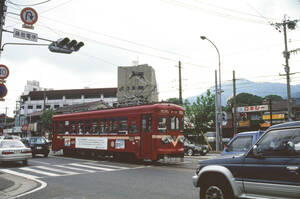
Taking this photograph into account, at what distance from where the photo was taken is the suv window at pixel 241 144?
9141 mm

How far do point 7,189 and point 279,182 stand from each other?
795cm

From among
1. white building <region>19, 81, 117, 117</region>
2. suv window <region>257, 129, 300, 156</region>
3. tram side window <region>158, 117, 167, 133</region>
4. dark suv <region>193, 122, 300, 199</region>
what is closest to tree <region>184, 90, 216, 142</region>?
tram side window <region>158, 117, 167, 133</region>

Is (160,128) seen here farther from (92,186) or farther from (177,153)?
→ (92,186)

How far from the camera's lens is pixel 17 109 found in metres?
89.6

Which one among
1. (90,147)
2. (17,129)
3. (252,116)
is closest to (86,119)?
(90,147)

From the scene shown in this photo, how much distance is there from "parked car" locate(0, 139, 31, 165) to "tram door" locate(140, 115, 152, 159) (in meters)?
6.34

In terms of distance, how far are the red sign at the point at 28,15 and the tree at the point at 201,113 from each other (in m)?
24.0

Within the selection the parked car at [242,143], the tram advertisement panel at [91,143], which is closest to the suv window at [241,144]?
the parked car at [242,143]

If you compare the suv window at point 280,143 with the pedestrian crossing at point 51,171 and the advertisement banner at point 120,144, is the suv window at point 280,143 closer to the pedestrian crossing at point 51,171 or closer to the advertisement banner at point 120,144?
the pedestrian crossing at point 51,171

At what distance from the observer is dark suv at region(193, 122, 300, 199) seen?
14.3ft

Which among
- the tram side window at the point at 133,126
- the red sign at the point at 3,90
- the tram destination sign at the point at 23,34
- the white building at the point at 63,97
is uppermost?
the white building at the point at 63,97

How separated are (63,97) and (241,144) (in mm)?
77380

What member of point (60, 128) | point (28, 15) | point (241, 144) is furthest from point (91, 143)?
Answer: point (241, 144)

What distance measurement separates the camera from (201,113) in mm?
33312
